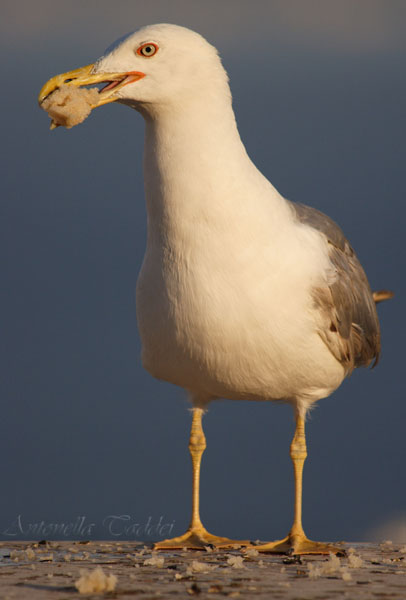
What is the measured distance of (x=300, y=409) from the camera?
1015 centimetres

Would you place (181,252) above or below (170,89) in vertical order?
below

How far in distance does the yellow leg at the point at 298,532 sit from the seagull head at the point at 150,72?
3.93 meters

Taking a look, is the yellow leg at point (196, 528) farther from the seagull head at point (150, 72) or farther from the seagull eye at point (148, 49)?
the seagull eye at point (148, 49)

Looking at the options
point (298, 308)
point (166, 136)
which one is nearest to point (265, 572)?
point (298, 308)

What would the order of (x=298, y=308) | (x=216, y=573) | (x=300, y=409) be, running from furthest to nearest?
1. (x=300, y=409)
2. (x=298, y=308)
3. (x=216, y=573)

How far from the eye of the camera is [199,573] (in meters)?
7.60

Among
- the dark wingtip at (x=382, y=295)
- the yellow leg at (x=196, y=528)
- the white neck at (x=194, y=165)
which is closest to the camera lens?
the white neck at (x=194, y=165)

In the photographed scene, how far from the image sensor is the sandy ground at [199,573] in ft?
21.6

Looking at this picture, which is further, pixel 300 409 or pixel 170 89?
pixel 300 409

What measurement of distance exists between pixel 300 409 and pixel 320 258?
1.79m

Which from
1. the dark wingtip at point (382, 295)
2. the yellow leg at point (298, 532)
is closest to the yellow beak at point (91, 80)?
the yellow leg at point (298, 532)

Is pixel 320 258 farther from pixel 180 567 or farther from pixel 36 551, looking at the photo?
pixel 36 551

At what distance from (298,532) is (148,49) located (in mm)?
5328

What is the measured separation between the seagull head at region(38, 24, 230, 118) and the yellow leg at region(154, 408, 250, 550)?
12.4 ft
